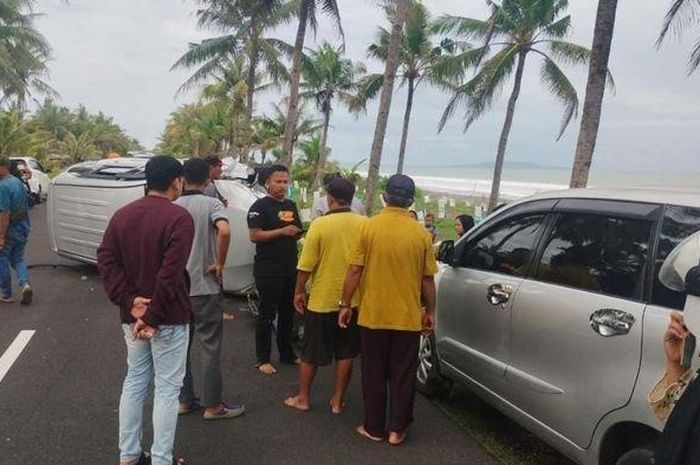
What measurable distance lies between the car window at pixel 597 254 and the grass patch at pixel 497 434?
127 cm

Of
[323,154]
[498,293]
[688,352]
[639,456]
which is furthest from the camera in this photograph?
[323,154]

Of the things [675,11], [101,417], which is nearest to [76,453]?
[101,417]

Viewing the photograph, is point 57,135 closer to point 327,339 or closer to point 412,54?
point 412,54

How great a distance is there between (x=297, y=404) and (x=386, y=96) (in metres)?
8.82

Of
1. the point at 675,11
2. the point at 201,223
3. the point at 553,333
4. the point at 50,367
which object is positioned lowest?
the point at 50,367

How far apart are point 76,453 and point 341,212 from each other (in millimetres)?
2336

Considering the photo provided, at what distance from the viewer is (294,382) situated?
5.10 m

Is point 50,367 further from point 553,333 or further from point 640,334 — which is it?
point 640,334

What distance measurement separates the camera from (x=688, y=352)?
7.18ft

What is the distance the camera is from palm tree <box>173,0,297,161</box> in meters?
23.5

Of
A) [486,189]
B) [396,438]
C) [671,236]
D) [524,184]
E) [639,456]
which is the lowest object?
[486,189]

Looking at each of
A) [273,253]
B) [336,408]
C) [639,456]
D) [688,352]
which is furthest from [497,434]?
[688,352]

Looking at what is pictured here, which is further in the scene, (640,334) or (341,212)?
(341,212)

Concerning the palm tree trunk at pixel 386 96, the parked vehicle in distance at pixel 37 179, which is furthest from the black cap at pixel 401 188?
the parked vehicle in distance at pixel 37 179
